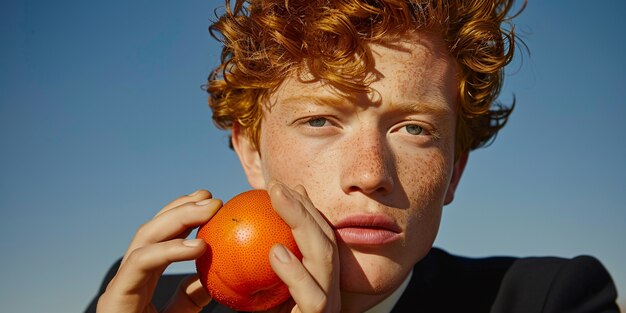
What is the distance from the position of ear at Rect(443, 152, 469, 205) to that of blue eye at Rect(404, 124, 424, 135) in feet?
2.36

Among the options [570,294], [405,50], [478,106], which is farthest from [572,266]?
[405,50]

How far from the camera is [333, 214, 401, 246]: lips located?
2.50 m

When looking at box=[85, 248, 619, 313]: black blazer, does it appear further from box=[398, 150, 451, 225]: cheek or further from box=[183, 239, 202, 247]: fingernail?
box=[183, 239, 202, 247]: fingernail

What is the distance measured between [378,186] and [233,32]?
1.41m

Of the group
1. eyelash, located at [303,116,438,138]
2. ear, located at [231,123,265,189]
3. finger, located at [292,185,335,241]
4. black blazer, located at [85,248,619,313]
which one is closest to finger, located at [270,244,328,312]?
finger, located at [292,185,335,241]

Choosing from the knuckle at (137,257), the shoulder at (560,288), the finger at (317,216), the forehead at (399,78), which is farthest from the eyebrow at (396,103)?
the shoulder at (560,288)

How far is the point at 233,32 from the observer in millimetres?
3311

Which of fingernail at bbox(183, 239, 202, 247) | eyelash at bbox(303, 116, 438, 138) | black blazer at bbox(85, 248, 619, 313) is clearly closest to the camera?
fingernail at bbox(183, 239, 202, 247)

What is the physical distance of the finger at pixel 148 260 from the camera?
2242 mm

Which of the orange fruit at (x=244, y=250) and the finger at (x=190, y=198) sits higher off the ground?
the finger at (x=190, y=198)

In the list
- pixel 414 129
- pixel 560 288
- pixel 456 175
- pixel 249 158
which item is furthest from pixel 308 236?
pixel 560 288

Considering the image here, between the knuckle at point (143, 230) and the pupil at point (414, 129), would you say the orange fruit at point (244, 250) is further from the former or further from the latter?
the pupil at point (414, 129)

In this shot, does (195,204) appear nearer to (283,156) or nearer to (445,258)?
(283,156)

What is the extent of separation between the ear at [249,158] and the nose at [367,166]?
0.94 metres
